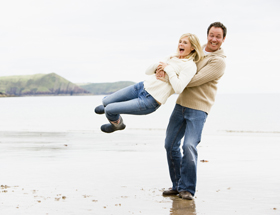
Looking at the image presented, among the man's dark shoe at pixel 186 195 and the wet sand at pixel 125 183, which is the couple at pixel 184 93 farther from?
the wet sand at pixel 125 183

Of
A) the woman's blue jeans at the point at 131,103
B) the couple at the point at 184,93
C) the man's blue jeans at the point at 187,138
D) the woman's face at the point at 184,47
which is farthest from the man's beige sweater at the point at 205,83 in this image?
the woman's blue jeans at the point at 131,103

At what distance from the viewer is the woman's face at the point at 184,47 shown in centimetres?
622

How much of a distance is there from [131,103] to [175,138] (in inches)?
48.2

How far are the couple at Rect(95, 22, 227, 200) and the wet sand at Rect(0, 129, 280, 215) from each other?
0.67 meters

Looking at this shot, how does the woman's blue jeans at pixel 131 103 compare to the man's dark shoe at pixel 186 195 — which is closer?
the woman's blue jeans at pixel 131 103

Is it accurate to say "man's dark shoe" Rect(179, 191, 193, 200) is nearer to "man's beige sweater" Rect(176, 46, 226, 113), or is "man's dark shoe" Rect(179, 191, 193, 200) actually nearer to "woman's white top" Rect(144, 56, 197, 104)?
"man's beige sweater" Rect(176, 46, 226, 113)

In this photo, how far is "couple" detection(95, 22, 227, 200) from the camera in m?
6.16

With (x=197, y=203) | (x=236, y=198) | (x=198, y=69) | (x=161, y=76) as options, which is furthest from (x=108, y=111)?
(x=236, y=198)

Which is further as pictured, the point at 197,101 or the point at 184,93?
the point at 184,93

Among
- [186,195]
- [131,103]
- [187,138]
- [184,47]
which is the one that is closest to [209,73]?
[184,47]

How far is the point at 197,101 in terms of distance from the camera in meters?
6.56

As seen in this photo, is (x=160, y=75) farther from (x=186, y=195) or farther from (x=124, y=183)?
(x=124, y=183)

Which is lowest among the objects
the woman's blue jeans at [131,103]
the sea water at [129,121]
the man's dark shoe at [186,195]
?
the sea water at [129,121]

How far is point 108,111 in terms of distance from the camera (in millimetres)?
6254
